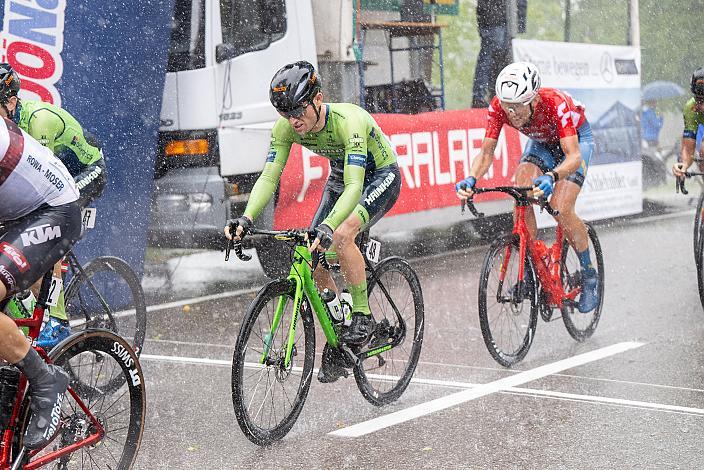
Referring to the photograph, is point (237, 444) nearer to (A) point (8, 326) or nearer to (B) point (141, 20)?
(A) point (8, 326)

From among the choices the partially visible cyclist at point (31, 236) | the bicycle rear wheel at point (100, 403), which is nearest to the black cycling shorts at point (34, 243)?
the partially visible cyclist at point (31, 236)

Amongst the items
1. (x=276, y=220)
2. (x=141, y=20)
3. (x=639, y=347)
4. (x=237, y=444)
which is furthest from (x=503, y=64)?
(x=237, y=444)

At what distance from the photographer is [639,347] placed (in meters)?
8.34

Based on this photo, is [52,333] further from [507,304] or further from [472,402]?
[507,304]

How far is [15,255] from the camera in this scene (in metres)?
4.32

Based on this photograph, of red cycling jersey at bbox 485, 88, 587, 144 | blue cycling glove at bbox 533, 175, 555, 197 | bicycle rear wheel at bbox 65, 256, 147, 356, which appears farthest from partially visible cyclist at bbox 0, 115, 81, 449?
red cycling jersey at bbox 485, 88, 587, 144

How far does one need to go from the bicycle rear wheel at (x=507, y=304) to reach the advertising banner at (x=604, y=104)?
7410mm

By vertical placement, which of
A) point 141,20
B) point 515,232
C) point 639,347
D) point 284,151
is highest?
point 141,20

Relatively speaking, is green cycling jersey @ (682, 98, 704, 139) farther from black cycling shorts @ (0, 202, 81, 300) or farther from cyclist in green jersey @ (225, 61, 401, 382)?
black cycling shorts @ (0, 202, 81, 300)

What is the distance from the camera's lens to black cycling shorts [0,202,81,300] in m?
4.32

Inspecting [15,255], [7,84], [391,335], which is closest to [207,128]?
[7,84]

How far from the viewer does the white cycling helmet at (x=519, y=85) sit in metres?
7.61

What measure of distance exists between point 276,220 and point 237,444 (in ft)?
18.5

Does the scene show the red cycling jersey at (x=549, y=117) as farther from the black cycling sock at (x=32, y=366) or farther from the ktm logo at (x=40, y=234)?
the black cycling sock at (x=32, y=366)
